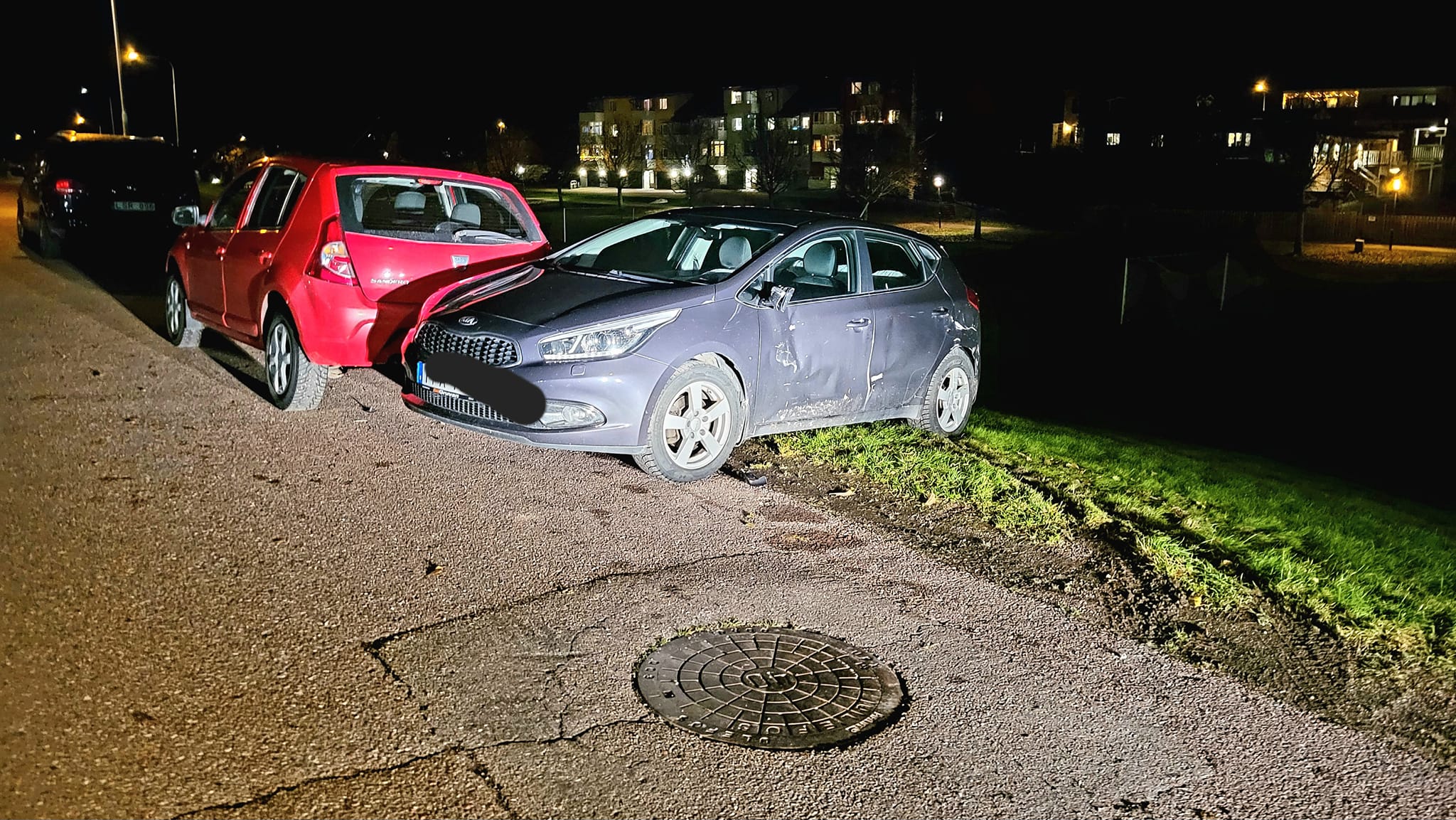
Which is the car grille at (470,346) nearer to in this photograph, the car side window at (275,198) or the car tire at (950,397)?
the car side window at (275,198)

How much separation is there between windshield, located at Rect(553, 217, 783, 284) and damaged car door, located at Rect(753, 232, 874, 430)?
1.04 feet

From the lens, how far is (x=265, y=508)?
6102 mm

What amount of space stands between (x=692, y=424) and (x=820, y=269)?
160 centimetres

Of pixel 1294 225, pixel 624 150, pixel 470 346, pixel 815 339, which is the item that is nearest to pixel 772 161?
pixel 1294 225

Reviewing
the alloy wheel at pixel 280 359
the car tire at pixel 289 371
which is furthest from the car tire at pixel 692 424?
the alloy wheel at pixel 280 359

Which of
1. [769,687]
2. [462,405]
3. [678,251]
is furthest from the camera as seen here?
[678,251]

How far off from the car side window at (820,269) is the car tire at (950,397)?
3.40ft

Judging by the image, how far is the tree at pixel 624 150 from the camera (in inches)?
3530

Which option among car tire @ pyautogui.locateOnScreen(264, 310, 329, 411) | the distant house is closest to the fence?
the distant house

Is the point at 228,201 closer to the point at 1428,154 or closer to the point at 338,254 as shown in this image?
the point at 338,254

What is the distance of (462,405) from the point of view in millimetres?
6840

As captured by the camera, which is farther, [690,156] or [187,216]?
[690,156]

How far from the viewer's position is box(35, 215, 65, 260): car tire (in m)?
17.5

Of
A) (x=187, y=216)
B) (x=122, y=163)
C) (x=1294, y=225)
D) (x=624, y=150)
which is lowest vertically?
(x=1294, y=225)
